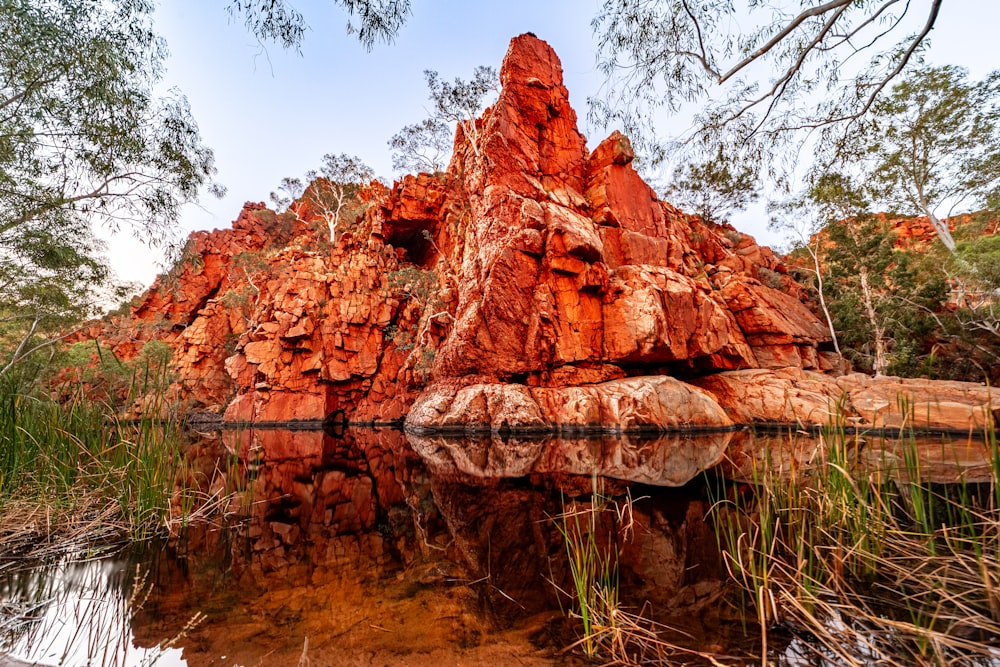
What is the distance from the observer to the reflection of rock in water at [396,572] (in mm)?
2156

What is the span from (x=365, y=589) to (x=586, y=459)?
658 cm

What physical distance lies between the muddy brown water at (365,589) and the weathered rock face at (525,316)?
32.8ft

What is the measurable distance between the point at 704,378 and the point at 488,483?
16050 mm

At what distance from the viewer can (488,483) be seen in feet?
21.4

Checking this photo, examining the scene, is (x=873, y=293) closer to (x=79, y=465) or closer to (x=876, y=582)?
(x=876, y=582)

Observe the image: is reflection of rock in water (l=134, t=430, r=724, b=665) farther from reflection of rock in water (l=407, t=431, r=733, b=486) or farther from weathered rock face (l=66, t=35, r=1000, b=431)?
weathered rock face (l=66, t=35, r=1000, b=431)

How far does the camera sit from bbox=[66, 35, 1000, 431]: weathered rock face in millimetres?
16906

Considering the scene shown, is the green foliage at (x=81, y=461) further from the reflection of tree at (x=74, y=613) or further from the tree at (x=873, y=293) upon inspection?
the tree at (x=873, y=293)

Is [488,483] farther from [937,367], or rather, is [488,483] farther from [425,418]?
[937,367]

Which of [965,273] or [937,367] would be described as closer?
[965,273]

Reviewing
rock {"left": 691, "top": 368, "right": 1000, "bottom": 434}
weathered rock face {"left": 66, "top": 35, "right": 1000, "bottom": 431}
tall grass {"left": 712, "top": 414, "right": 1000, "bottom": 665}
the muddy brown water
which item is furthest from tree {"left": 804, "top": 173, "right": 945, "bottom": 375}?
the muddy brown water

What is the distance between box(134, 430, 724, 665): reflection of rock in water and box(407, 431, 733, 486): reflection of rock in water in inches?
48.9

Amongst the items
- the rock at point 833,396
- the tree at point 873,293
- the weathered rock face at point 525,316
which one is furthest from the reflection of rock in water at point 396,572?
the tree at point 873,293

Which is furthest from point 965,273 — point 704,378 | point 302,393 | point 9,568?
point 302,393
